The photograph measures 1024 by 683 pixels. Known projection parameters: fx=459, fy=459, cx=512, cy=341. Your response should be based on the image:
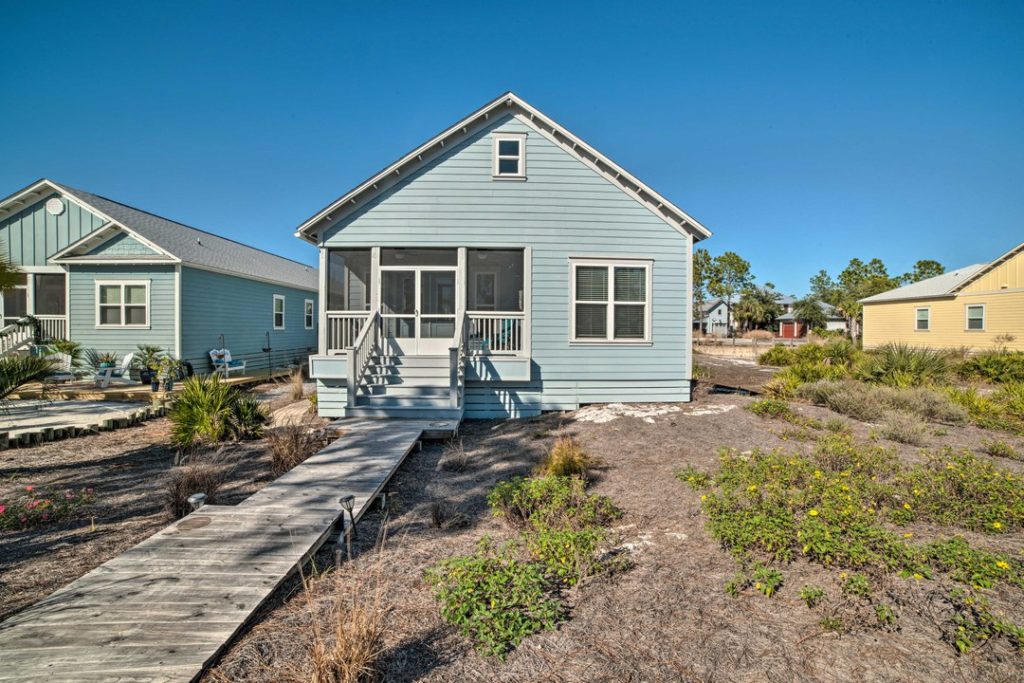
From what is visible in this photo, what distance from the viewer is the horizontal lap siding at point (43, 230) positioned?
1477cm

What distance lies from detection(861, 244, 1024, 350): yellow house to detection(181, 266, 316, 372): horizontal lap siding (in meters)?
29.1

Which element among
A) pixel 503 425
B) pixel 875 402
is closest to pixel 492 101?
pixel 503 425

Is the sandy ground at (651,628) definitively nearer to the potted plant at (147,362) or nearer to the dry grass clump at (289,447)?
the dry grass clump at (289,447)

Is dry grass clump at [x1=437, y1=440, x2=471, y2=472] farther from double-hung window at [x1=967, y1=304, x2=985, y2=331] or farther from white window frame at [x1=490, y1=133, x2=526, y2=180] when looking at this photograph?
double-hung window at [x1=967, y1=304, x2=985, y2=331]

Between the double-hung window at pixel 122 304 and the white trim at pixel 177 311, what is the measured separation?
36.3 inches

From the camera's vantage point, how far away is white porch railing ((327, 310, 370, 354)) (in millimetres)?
10023

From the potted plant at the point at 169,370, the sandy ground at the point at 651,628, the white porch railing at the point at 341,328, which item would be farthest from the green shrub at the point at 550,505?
the potted plant at the point at 169,370

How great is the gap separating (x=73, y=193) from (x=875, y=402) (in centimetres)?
2278

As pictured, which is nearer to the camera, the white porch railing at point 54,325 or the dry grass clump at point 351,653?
the dry grass clump at point 351,653

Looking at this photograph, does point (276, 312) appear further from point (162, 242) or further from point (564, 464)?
point (564, 464)

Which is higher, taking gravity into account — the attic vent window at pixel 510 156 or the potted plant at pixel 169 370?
the attic vent window at pixel 510 156

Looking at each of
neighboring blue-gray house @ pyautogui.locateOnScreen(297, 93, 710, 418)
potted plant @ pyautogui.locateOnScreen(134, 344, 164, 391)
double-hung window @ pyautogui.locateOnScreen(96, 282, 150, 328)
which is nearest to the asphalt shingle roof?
double-hung window @ pyautogui.locateOnScreen(96, 282, 150, 328)

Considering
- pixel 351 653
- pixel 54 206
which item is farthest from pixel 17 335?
pixel 351 653

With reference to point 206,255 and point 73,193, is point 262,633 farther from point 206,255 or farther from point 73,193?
point 73,193
